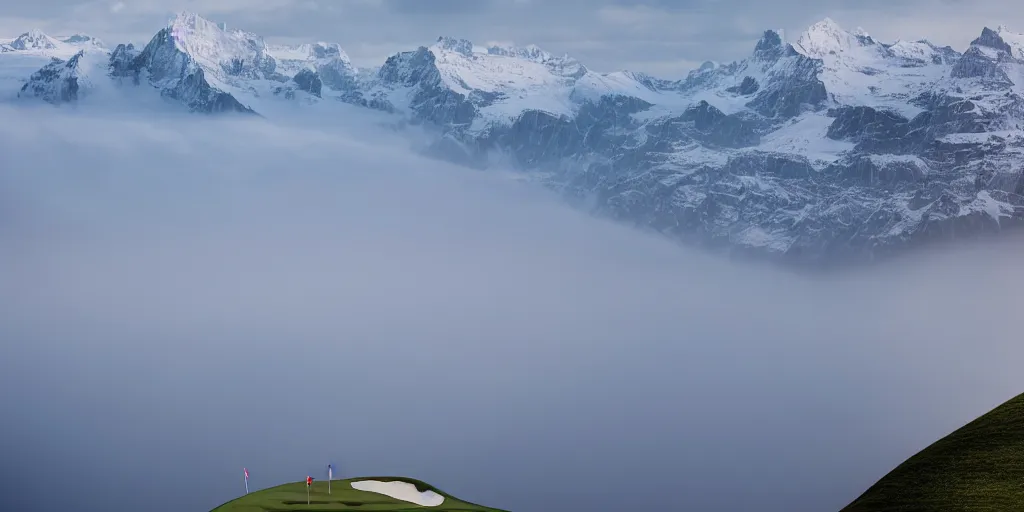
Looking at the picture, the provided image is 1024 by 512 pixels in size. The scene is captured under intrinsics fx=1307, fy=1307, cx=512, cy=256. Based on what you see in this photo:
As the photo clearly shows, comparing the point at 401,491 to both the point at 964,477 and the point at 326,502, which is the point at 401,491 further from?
the point at 964,477

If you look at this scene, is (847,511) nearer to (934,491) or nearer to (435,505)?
(934,491)

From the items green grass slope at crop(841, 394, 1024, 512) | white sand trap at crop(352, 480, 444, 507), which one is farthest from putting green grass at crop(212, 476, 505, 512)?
green grass slope at crop(841, 394, 1024, 512)

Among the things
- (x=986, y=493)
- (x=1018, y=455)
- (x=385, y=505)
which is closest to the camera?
(x=986, y=493)

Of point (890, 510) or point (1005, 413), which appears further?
point (1005, 413)

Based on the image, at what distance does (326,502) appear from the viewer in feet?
295

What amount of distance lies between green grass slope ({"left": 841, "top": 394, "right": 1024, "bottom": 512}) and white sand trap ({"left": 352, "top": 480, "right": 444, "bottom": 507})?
2915cm

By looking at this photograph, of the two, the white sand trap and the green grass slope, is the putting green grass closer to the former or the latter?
the white sand trap

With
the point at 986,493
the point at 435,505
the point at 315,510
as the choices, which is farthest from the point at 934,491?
the point at 315,510

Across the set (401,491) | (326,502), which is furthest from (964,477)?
(326,502)

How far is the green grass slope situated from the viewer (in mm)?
77550

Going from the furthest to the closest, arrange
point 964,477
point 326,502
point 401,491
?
point 401,491 → point 326,502 → point 964,477

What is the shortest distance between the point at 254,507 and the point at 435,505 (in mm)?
13179

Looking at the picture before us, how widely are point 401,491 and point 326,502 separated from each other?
26.7 ft

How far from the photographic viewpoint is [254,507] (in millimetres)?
86750
